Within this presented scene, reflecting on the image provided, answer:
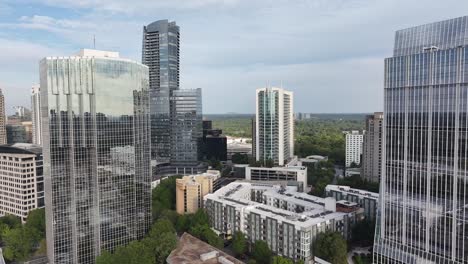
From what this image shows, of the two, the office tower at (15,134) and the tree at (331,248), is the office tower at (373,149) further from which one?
the office tower at (15,134)

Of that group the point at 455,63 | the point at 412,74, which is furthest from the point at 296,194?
the point at 455,63

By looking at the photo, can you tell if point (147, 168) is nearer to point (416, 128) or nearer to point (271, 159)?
point (416, 128)

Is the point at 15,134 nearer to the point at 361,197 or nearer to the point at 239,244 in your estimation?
the point at 239,244

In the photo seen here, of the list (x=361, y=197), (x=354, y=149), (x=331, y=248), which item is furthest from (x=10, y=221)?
(x=354, y=149)

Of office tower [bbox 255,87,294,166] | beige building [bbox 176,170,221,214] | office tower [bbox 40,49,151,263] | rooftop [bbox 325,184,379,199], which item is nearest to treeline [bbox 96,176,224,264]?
beige building [bbox 176,170,221,214]

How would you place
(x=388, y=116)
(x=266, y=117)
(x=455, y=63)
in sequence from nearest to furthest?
(x=455, y=63) < (x=388, y=116) < (x=266, y=117)

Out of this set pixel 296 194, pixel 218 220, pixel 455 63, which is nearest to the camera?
pixel 455 63

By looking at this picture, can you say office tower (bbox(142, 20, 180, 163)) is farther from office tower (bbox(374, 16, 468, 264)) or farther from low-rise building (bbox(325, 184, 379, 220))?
office tower (bbox(374, 16, 468, 264))
